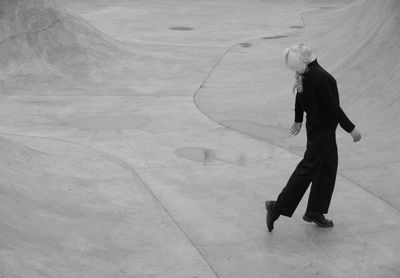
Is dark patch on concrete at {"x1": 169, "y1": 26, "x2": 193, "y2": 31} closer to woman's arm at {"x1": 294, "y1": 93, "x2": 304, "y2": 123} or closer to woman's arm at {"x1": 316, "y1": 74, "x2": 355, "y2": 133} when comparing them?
woman's arm at {"x1": 294, "y1": 93, "x2": 304, "y2": 123}

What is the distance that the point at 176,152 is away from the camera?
8961mm

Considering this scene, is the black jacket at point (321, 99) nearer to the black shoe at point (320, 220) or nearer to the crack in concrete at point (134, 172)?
the black shoe at point (320, 220)

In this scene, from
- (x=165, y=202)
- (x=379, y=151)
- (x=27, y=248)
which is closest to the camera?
(x=27, y=248)

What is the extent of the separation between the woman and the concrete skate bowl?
43.4 inches

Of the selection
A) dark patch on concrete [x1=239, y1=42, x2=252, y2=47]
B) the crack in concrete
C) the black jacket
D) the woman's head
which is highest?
the woman's head

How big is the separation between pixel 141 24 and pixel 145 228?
14682 mm

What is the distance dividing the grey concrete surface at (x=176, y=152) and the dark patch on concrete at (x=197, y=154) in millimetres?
26

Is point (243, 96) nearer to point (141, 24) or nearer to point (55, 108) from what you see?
point (55, 108)

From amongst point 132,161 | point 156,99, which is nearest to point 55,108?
point 156,99

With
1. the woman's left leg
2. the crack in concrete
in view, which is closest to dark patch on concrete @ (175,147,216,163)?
the crack in concrete

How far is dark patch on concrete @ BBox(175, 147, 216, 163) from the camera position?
873cm

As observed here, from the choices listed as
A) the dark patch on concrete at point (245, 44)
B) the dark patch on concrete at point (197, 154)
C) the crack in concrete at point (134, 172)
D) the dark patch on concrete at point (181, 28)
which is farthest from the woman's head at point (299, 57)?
the dark patch on concrete at point (181, 28)

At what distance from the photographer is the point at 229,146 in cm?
922

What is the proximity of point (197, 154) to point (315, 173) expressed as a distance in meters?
2.89
